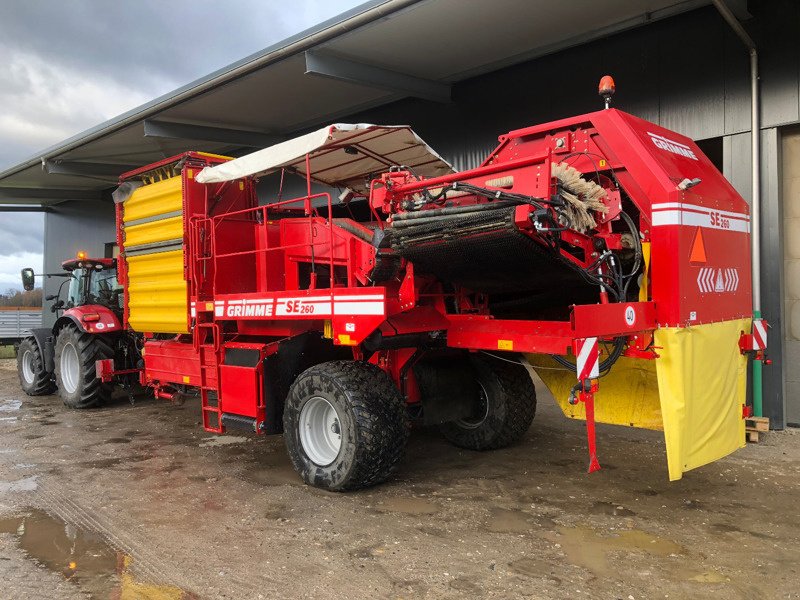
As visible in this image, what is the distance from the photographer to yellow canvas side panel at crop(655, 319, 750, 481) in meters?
3.94

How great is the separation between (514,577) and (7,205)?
21.6 metres

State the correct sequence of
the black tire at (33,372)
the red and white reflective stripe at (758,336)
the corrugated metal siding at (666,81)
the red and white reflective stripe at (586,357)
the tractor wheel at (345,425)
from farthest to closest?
1. the black tire at (33,372)
2. the corrugated metal siding at (666,81)
3. the red and white reflective stripe at (758,336)
4. the tractor wheel at (345,425)
5. the red and white reflective stripe at (586,357)

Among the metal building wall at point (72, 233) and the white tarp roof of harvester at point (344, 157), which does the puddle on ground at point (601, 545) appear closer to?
the white tarp roof of harvester at point (344, 157)

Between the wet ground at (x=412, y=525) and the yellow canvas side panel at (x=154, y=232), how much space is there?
2.14 metres

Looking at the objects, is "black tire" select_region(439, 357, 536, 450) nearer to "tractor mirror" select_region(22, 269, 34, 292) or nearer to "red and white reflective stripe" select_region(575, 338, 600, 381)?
"red and white reflective stripe" select_region(575, 338, 600, 381)

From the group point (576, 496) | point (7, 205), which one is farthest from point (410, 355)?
point (7, 205)

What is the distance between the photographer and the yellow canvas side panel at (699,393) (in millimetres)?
3938

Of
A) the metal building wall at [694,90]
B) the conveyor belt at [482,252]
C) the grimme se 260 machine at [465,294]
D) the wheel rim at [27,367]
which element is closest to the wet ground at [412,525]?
the grimme se 260 machine at [465,294]

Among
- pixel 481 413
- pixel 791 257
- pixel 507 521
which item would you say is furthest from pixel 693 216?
pixel 791 257

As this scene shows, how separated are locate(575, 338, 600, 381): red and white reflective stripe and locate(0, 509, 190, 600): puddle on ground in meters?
2.46

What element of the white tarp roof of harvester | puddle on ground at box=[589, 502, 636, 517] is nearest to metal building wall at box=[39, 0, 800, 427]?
the white tarp roof of harvester

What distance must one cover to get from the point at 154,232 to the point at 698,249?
5268mm

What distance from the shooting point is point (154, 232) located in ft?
22.5

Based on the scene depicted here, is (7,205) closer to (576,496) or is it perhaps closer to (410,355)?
(410,355)
